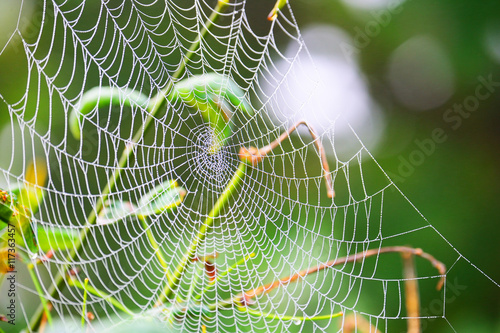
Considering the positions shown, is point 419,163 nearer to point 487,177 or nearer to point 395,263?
point 487,177

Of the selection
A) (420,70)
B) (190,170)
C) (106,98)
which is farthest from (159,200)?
(420,70)

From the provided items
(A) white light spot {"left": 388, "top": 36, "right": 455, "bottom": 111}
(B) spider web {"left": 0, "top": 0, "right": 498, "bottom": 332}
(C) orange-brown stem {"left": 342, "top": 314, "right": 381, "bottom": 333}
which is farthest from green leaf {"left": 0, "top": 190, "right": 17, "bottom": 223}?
(A) white light spot {"left": 388, "top": 36, "right": 455, "bottom": 111}

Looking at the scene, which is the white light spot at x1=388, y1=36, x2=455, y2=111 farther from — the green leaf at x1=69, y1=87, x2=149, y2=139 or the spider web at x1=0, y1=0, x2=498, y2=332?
the green leaf at x1=69, y1=87, x2=149, y2=139

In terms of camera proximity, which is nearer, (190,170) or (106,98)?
(106,98)

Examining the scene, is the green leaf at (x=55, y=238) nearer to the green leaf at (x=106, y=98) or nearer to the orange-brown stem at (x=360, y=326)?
the green leaf at (x=106, y=98)

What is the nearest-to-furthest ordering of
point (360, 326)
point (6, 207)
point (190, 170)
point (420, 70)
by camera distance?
point (6, 207), point (360, 326), point (190, 170), point (420, 70)

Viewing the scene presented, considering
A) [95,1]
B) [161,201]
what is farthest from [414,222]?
[161,201]

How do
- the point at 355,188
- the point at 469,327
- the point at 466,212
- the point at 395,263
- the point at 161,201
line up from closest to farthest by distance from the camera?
the point at 161,201 → the point at 469,327 → the point at 395,263 → the point at 355,188 → the point at 466,212

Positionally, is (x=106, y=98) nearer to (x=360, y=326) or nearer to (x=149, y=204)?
(x=149, y=204)

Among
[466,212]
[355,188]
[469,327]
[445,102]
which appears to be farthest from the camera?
[445,102]
